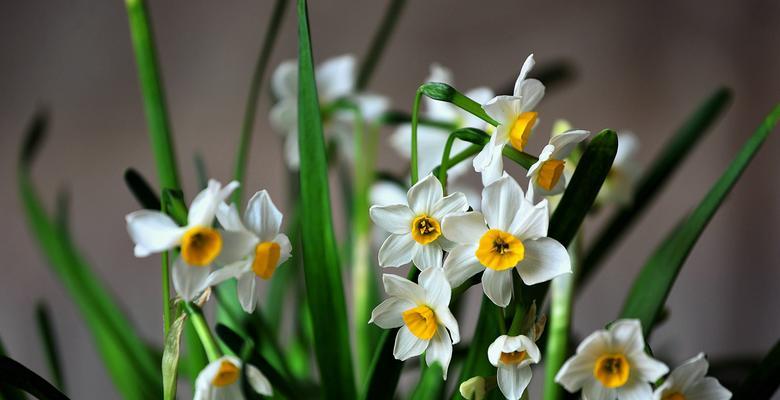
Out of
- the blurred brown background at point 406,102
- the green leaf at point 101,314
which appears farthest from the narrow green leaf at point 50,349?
the blurred brown background at point 406,102

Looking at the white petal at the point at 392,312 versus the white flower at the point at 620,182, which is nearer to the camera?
the white petal at the point at 392,312

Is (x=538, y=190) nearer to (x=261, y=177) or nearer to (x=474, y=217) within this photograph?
(x=474, y=217)

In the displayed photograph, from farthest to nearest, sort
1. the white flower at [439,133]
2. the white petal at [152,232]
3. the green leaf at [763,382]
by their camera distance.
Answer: the white flower at [439,133] → the green leaf at [763,382] → the white petal at [152,232]

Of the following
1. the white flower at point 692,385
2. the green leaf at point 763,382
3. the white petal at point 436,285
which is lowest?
the green leaf at point 763,382

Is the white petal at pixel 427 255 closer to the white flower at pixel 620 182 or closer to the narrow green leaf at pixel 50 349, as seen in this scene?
the white flower at pixel 620 182

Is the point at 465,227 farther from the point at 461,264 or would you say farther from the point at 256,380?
the point at 256,380

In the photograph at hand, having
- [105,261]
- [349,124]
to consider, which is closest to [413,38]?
[349,124]

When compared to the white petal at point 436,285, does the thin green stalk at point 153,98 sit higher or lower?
higher
